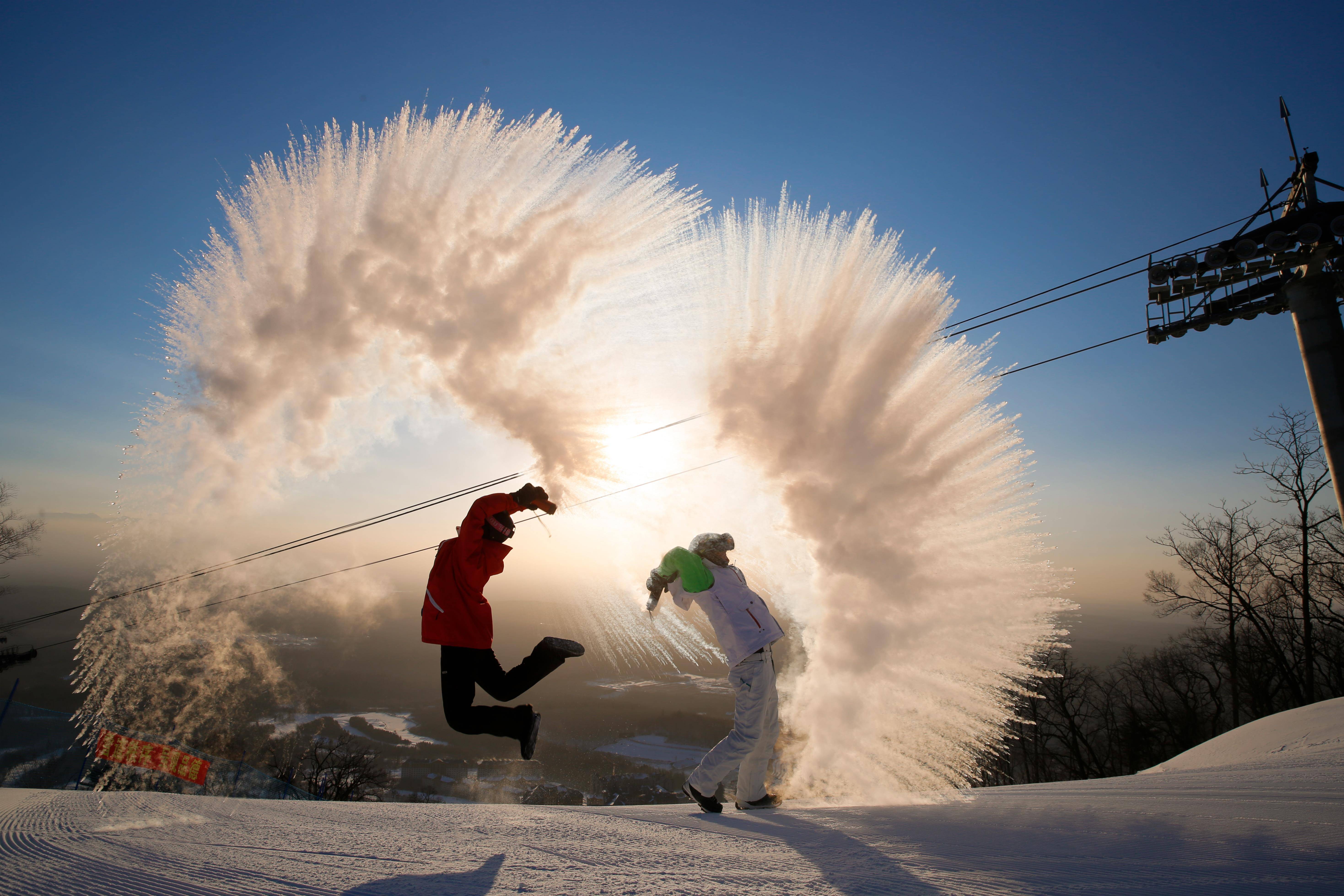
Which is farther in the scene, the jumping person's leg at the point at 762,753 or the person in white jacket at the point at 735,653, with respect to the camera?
the jumping person's leg at the point at 762,753

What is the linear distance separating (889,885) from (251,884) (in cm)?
239

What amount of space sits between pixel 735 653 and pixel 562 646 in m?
1.67

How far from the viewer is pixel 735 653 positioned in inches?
214

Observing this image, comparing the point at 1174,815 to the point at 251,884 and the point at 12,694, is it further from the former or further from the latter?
the point at 12,694

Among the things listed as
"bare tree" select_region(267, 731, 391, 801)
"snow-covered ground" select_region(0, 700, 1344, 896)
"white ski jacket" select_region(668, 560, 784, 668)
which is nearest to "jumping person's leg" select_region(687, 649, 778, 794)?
"white ski jacket" select_region(668, 560, 784, 668)

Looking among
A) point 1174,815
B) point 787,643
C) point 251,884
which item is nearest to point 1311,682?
point 787,643

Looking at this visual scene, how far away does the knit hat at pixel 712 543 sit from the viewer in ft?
19.3

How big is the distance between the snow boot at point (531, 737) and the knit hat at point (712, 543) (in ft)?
6.93

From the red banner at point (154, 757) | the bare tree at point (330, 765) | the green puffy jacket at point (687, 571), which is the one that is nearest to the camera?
the green puffy jacket at point (687, 571)

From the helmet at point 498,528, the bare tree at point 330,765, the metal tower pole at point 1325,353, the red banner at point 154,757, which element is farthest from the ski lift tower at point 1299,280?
the bare tree at point 330,765

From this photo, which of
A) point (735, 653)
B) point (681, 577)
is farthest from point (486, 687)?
point (735, 653)

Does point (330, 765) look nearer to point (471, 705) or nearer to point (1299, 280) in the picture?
point (471, 705)

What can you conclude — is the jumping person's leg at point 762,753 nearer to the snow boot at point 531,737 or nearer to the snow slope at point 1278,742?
the snow boot at point 531,737

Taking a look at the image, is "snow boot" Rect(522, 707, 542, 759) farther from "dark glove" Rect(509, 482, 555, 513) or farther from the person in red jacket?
"dark glove" Rect(509, 482, 555, 513)
